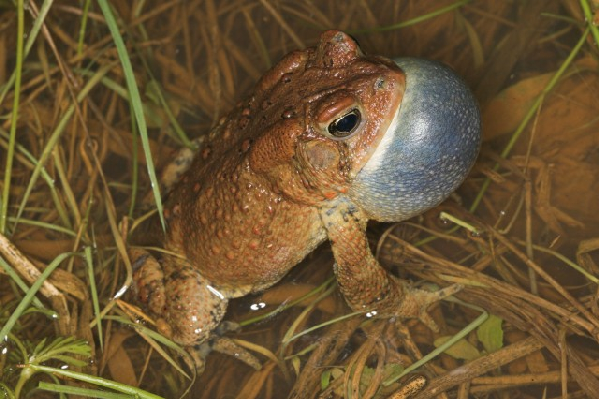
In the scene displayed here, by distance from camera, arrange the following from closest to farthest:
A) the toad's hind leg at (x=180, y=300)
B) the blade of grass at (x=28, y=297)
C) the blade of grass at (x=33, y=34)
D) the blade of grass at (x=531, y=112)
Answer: the blade of grass at (x=28, y=297), the toad's hind leg at (x=180, y=300), the blade of grass at (x=531, y=112), the blade of grass at (x=33, y=34)

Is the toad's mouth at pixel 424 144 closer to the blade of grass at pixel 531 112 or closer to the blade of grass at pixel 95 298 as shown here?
the blade of grass at pixel 531 112

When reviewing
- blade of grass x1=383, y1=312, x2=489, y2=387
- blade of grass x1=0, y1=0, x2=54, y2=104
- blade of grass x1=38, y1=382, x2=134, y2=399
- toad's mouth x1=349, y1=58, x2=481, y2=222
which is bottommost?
blade of grass x1=383, y1=312, x2=489, y2=387

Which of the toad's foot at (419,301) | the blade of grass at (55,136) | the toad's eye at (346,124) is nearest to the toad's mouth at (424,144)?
the toad's eye at (346,124)

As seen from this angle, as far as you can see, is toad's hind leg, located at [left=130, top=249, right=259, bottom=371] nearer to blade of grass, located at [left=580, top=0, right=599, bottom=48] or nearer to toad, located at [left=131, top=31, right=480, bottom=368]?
toad, located at [left=131, top=31, right=480, bottom=368]

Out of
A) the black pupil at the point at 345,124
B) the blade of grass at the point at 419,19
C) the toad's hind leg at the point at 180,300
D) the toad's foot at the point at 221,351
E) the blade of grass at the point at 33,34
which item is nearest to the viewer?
the black pupil at the point at 345,124

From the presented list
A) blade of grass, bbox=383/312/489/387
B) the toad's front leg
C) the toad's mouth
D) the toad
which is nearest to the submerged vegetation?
blade of grass, bbox=383/312/489/387

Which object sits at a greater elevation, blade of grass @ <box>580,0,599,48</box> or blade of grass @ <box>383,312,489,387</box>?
blade of grass @ <box>580,0,599,48</box>
